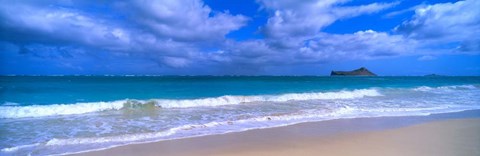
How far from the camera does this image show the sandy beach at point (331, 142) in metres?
4.96

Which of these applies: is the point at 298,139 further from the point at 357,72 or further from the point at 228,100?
the point at 357,72

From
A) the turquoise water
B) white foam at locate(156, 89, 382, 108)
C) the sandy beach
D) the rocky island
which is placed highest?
the rocky island

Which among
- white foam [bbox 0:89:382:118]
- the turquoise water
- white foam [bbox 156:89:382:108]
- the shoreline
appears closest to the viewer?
the shoreline

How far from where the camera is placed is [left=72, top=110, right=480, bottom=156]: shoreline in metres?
5.11

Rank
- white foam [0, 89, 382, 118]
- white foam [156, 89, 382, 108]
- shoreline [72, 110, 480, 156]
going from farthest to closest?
white foam [156, 89, 382, 108], white foam [0, 89, 382, 118], shoreline [72, 110, 480, 156]

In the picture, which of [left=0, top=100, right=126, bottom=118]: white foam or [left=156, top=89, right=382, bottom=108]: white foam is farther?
[left=156, top=89, right=382, bottom=108]: white foam

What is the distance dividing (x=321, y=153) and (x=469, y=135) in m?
4.27

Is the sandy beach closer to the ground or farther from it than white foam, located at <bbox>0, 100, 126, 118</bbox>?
closer to the ground

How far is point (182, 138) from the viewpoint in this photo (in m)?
6.25

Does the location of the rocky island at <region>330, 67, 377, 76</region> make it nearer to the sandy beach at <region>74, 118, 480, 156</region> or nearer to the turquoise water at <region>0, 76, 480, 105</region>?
the turquoise water at <region>0, 76, 480, 105</region>

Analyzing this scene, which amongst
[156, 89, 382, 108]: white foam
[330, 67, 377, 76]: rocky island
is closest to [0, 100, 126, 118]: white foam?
[156, 89, 382, 108]: white foam

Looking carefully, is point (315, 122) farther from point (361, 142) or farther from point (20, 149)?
point (20, 149)

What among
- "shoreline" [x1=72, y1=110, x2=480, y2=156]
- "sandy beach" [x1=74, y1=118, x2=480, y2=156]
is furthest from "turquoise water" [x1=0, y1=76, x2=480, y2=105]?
"sandy beach" [x1=74, y1=118, x2=480, y2=156]

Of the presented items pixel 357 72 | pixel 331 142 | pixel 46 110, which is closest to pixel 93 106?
pixel 46 110
